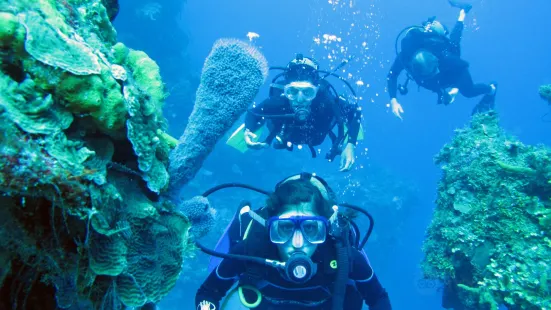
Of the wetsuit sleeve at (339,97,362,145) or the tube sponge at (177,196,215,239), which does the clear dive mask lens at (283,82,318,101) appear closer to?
the wetsuit sleeve at (339,97,362,145)

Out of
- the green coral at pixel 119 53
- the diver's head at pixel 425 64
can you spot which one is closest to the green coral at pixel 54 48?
the green coral at pixel 119 53

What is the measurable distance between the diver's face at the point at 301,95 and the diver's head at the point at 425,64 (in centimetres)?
413

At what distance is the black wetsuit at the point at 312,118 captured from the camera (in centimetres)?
604

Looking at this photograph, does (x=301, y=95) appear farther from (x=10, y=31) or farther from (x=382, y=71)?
(x=382, y=71)

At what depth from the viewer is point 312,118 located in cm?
611

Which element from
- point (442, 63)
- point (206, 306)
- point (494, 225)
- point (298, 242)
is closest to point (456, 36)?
point (442, 63)

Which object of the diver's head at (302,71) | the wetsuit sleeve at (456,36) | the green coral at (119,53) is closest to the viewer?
the green coral at (119,53)

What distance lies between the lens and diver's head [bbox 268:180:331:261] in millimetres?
3088

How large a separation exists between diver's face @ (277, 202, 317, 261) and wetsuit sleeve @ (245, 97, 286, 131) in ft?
10.1

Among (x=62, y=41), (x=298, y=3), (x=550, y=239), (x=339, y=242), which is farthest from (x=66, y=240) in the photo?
(x=298, y=3)

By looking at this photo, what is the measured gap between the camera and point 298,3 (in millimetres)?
99625

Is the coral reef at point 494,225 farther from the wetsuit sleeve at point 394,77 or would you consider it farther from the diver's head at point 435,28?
the diver's head at point 435,28

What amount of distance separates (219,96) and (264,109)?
9.65ft

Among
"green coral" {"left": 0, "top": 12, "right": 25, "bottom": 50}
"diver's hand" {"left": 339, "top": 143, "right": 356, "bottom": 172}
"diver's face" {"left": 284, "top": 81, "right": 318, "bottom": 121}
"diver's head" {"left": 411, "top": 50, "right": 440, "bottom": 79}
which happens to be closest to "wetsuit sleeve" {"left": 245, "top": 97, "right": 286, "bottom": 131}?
"diver's face" {"left": 284, "top": 81, "right": 318, "bottom": 121}
